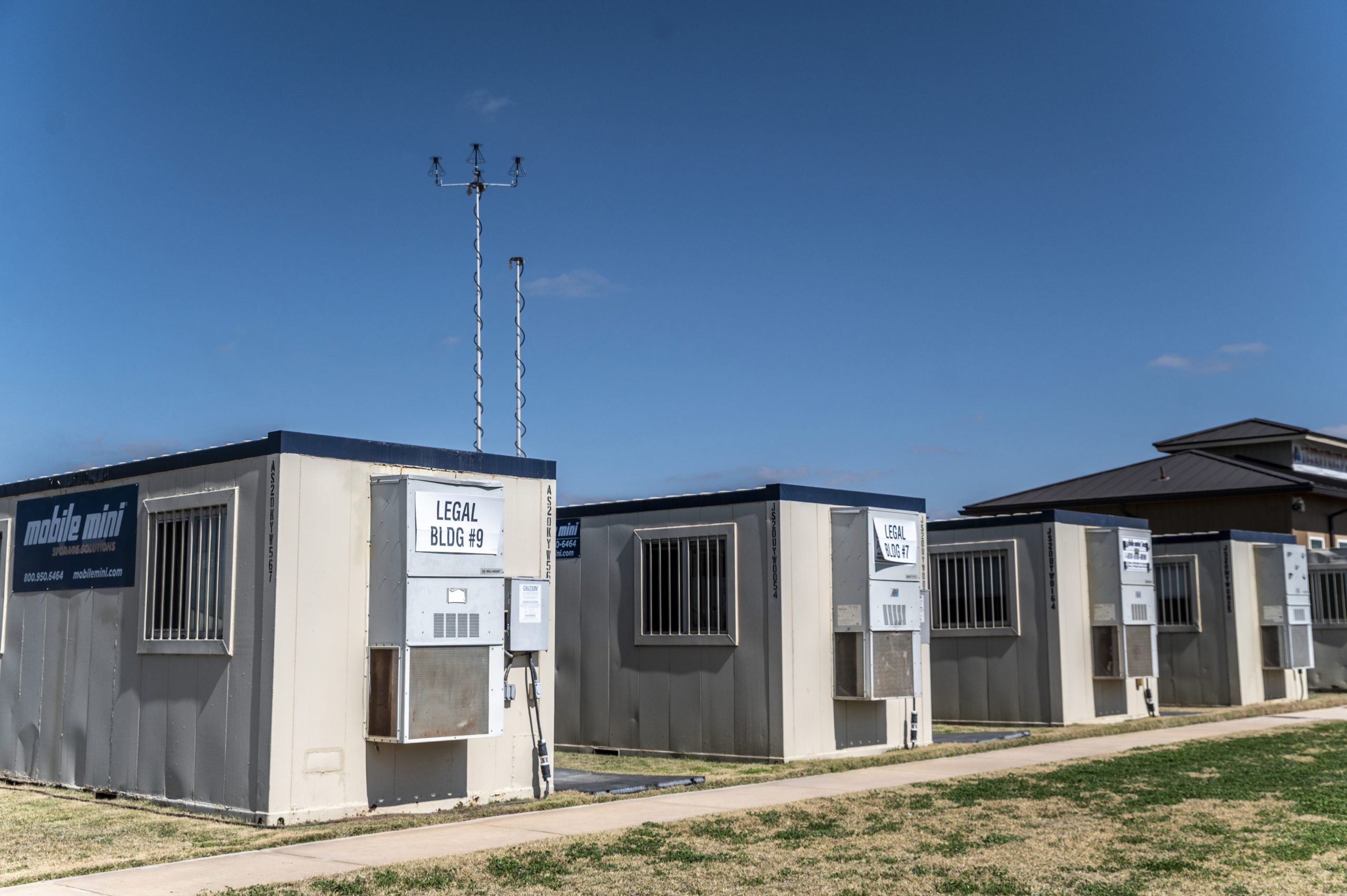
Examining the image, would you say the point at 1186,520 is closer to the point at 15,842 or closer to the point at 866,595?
the point at 866,595

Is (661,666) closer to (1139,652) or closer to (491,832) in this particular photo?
(491,832)

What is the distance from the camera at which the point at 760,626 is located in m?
15.3

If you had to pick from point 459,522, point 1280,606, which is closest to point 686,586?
Result: point 459,522

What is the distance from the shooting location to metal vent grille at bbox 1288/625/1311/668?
24.2m

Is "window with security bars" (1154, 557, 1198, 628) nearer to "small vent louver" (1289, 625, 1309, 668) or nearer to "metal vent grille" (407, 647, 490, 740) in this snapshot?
"small vent louver" (1289, 625, 1309, 668)

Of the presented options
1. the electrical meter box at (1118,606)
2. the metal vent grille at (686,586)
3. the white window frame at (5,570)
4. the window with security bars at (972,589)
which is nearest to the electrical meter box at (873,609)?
the metal vent grille at (686,586)

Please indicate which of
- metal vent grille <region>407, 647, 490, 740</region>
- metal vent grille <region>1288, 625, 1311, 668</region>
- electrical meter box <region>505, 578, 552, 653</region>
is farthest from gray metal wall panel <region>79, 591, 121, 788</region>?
metal vent grille <region>1288, 625, 1311, 668</region>

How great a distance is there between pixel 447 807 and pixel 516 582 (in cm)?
204

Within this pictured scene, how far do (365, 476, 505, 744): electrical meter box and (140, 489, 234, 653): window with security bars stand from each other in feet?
4.14

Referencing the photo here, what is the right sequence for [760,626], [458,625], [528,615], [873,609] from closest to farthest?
[458,625]
[528,615]
[760,626]
[873,609]

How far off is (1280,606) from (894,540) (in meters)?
12.2

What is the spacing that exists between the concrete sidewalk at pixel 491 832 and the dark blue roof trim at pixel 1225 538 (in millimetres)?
9124

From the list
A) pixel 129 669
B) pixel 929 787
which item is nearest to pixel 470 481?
pixel 129 669

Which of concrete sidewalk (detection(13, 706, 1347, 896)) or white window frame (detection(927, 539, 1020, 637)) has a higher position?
white window frame (detection(927, 539, 1020, 637))
